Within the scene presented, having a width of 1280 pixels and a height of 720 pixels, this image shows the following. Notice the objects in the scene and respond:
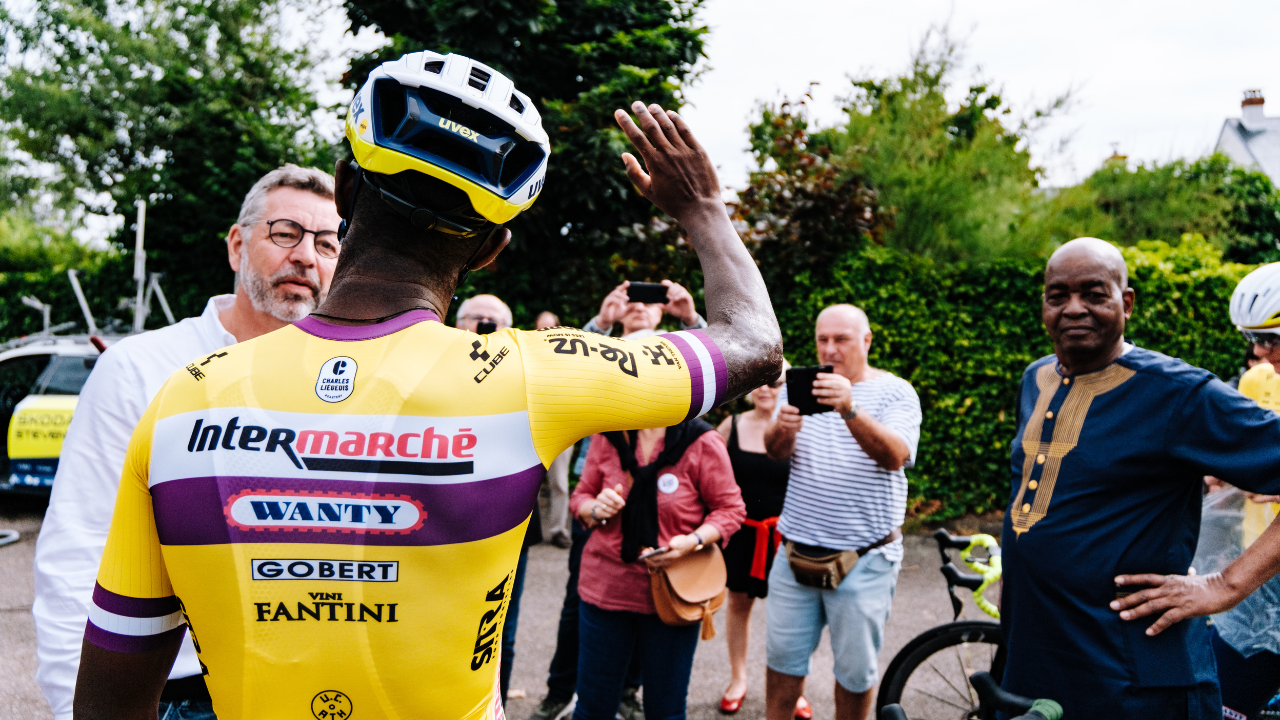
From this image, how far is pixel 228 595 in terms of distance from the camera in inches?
43.7

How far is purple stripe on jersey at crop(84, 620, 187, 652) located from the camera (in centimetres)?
117

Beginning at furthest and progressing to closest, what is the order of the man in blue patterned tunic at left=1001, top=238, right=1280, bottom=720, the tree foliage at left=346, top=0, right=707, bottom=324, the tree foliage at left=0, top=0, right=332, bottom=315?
the tree foliage at left=0, top=0, right=332, bottom=315, the tree foliage at left=346, top=0, right=707, bottom=324, the man in blue patterned tunic at left=1001, top=238, right=1280, bottom=720

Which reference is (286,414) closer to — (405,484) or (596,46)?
(405,484)

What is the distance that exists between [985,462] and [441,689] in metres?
7.73

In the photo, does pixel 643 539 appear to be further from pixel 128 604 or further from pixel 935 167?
pixel 935 167

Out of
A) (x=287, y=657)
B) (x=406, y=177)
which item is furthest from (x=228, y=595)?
(x=406, y=177)

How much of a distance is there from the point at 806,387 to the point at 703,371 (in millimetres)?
2421

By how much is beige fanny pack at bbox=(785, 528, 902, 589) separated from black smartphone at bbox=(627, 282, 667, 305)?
1.53 m

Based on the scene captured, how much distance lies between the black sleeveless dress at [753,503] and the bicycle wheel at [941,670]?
87 centimetres

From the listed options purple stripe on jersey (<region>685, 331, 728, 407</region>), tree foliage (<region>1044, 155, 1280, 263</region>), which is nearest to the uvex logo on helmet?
purple stripe on jersey (<region>685, 331, 728, 407</region>)

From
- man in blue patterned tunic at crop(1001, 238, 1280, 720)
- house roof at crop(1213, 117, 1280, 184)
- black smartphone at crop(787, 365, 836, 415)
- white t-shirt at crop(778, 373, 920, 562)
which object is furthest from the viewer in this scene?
house roof at crop(1213, 117, 1280, 184)

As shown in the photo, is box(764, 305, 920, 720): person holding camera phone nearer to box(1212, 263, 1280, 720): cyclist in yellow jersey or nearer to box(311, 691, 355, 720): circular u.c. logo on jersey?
box(1212, 263, 1280, 720): cyclist in yellow jersey

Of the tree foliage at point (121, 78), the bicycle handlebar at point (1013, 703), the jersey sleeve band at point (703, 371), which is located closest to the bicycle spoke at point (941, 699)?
the bicycle handlebar at point (1013, 703)

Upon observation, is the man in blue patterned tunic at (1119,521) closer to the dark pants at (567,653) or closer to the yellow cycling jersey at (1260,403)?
the yellow cycling jersey at (1260,403)
